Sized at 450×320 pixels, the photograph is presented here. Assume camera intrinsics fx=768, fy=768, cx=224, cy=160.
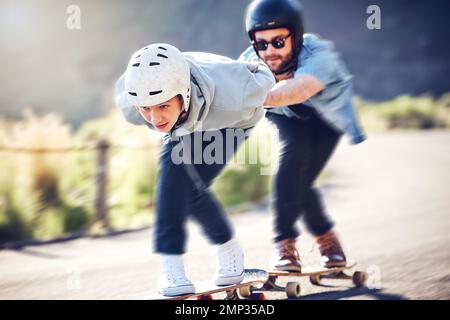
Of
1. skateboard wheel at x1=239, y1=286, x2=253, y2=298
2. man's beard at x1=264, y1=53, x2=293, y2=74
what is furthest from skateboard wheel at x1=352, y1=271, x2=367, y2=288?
man's beard at x1=264, y1=53, x2=293, y2=74

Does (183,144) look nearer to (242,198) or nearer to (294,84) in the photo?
(294,84)

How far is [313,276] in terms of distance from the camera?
459 centimetres

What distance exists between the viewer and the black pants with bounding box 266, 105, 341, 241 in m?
4.34

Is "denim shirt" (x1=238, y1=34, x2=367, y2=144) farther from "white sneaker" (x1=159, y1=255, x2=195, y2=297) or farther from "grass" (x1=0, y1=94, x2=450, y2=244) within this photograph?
"grass" (x1=0, y1=94, x2=450, y2=244)

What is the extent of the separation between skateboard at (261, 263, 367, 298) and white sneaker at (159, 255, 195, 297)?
28.3 inches

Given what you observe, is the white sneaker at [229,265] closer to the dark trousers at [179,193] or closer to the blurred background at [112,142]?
the dark trousers at [179,193]

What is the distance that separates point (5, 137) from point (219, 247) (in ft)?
14.4

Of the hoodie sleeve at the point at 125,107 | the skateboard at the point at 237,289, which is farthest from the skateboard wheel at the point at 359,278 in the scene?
the hoodie sleeve at the point at 125,107

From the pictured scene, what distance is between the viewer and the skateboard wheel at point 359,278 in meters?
4.48

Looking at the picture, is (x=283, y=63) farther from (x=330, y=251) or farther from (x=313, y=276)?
(x=313, y=276)

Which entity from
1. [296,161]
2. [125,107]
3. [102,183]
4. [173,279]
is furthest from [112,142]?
[173,279]

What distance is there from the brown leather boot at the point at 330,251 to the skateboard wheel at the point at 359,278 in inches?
3.7

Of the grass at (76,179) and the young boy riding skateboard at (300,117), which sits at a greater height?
the young boy riding skateboard at (300,117)

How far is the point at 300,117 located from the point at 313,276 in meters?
0.97
